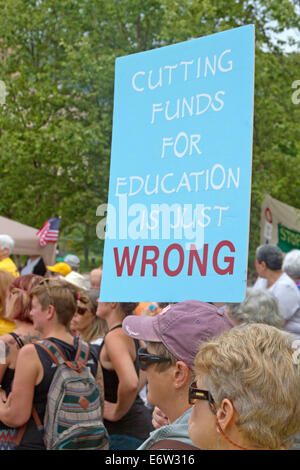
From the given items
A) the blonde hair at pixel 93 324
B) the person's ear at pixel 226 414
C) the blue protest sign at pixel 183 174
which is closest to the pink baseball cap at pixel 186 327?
the blue protest sign at pixel 183 174

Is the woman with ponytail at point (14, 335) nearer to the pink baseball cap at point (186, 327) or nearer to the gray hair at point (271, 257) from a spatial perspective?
the pink baseball cap at point (186, 327)

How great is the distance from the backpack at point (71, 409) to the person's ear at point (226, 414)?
1.74 metres

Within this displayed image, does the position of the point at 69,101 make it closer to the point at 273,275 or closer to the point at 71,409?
the point at 273,275

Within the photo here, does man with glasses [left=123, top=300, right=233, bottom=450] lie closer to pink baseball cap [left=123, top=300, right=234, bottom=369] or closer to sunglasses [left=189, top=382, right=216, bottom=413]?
pink baseball cap [left=123, top=300, right=234, bottom=369]

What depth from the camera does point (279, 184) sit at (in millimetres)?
14023

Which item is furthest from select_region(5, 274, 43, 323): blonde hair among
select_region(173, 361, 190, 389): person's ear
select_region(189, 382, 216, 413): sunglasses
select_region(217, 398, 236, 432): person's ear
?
select_region(217, 398, 236, 432): person's ear

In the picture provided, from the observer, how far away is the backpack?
3.35 metres

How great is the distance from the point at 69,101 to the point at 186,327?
1688cm

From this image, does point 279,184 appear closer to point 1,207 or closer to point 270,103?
point 270,103

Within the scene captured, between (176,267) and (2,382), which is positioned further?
(2,382)

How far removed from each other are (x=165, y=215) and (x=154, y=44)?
1737 cm
